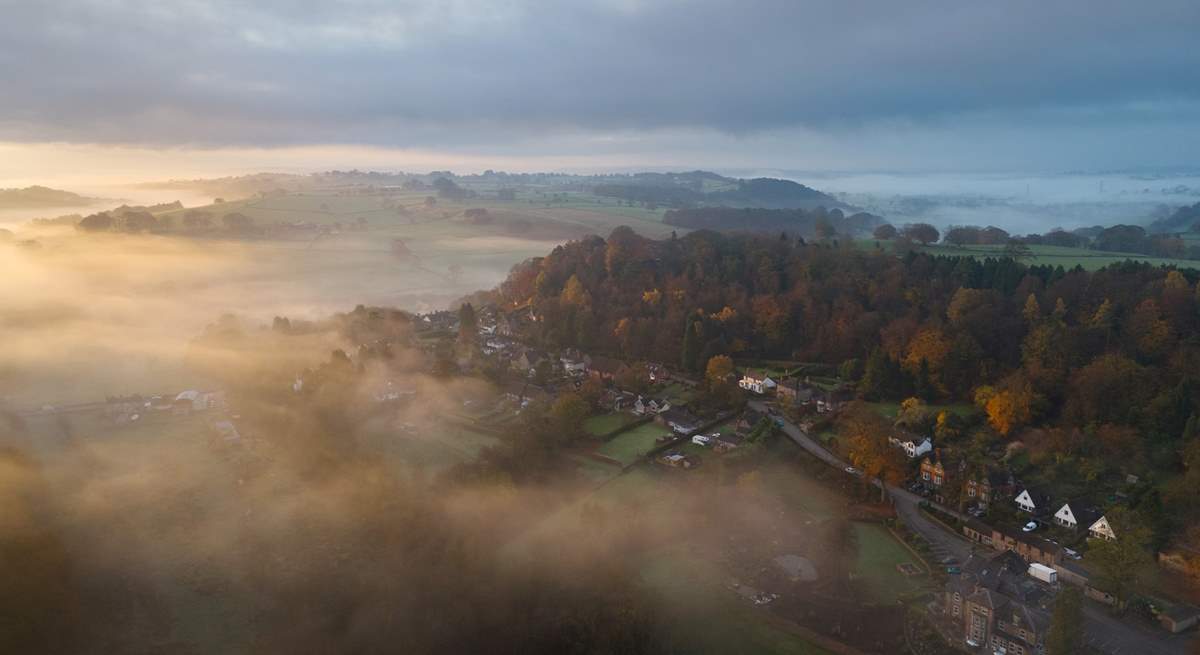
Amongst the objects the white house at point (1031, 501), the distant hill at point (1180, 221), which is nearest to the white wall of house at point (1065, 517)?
the white house at point (1031, 501)

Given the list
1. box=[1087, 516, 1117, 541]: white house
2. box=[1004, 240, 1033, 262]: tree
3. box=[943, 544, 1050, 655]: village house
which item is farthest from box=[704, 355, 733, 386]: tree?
box=[1004, 240, 1033, 262]: tree

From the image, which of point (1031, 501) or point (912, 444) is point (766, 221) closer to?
point (912, 444)

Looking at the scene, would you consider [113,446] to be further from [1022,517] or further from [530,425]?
[1022,517]

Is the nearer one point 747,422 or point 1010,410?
point 1010,410

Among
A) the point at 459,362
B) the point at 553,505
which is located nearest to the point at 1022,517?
the point at 553,505

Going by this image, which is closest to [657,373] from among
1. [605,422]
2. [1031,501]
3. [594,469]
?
[605,422]

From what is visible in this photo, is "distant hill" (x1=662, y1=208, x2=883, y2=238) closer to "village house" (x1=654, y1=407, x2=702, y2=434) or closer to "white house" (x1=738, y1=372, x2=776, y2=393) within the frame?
"white house" (x1=738, y1=372, x2=776, y2=393)
